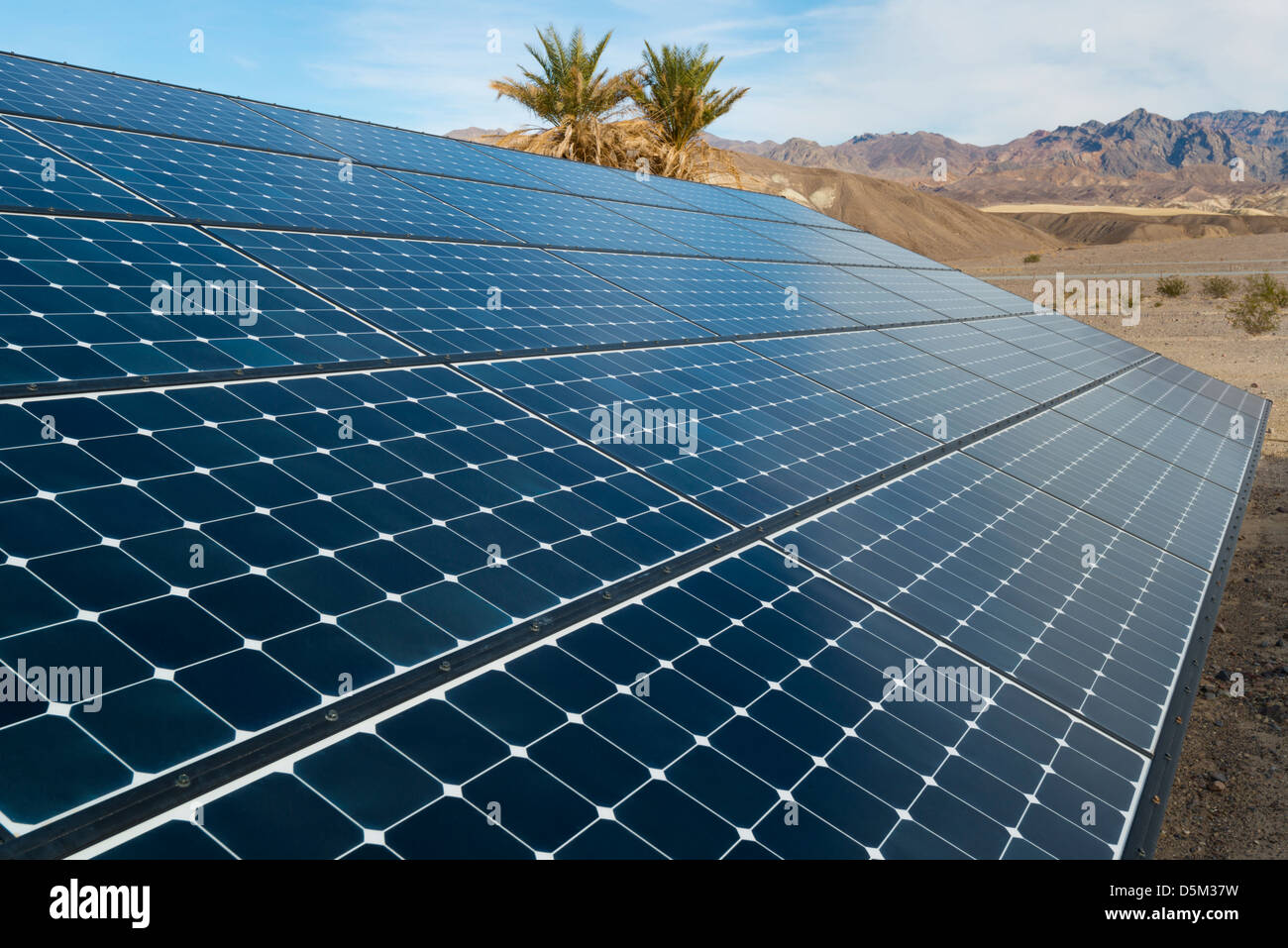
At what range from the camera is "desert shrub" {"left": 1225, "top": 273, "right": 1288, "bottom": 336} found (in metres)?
42.2

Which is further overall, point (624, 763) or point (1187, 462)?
point (1187, 462)

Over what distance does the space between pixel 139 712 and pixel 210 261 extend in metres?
6.60

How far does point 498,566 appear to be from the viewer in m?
5.66

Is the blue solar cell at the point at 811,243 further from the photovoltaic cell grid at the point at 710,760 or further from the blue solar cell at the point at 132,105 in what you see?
the photovoltaic cell grid at the point at 710,760

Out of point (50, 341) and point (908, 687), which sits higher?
point (50, 341)

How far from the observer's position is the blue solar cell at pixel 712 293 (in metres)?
13.5

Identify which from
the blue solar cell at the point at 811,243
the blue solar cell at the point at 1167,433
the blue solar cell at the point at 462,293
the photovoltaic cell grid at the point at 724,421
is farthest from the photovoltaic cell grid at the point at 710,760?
the blue solar cell at the point at 811,243

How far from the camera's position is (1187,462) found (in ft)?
49.9

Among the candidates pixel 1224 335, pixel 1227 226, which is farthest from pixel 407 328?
pixel 1227 226

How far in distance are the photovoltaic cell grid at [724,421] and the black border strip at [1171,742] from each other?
3.31m

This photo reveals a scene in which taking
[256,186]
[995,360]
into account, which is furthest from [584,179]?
[256,186]

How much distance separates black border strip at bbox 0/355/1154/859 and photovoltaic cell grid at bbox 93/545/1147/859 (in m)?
0.08

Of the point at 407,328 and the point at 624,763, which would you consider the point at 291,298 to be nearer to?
the point at 407,328

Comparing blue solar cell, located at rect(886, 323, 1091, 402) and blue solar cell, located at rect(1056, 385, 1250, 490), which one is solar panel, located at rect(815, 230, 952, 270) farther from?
blue solar cell, located at rect(1056, 385, 1250, 490)
